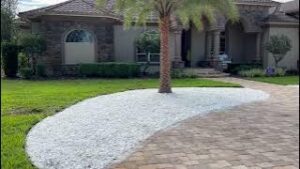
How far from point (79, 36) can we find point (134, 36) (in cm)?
309

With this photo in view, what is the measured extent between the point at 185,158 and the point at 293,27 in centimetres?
2099

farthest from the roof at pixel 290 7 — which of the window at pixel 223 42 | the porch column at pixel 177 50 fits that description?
the porch column at pixel 177 50

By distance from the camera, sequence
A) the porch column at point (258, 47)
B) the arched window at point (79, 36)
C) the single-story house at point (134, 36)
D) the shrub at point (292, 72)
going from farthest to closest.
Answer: the porch column at point (258, 47)
the shrub at point (292, 72)
the arched window at point (79, 36)
the single-story house at point (134, 36)

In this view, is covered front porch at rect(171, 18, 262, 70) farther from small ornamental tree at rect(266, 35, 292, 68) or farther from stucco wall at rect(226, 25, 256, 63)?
small ornamental tree at rect(266, 35, 292, 68)

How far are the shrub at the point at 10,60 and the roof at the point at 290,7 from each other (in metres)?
17.9

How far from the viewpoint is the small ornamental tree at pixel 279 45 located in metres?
22.6

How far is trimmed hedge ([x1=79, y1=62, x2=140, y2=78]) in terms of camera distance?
19.8 m

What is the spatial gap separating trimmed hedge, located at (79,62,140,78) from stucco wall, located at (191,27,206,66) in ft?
20.4

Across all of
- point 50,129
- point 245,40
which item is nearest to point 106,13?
point 245,40

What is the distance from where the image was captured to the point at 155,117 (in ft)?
29.2

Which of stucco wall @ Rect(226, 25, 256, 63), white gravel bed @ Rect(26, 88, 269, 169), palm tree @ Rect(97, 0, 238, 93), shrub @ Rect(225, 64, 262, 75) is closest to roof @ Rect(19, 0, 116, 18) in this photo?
palm tree @ Rect(97, 0, 238, 93)

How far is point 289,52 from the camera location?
2472 centimetres

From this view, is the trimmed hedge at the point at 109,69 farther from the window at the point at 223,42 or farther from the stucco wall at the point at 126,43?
the window at the point at 223,42

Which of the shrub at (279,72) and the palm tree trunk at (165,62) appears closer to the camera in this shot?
the palm tree trunk at (165,62)
